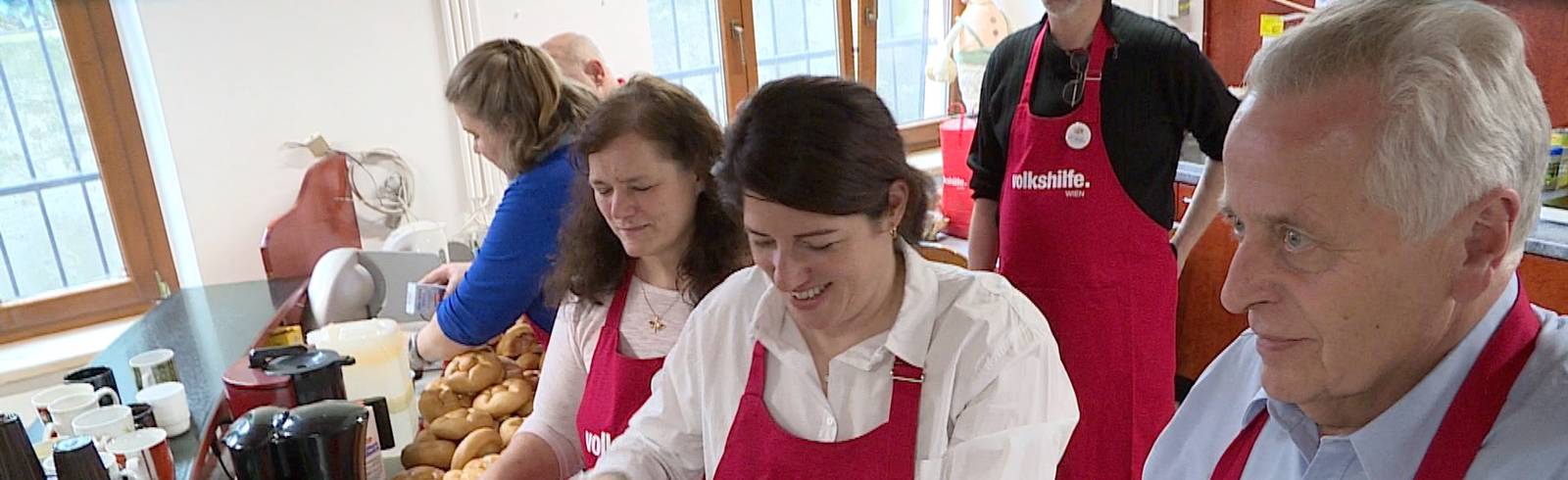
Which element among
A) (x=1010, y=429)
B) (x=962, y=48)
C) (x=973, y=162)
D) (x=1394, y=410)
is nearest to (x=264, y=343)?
(x=973, y=162)

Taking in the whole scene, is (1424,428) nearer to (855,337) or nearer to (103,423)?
(855,337)

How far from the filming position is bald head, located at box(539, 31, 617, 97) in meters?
2.41

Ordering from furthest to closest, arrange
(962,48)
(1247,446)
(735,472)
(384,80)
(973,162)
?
(962,48)
(384,80)
(973,162)
(735,472)
(1247,446)

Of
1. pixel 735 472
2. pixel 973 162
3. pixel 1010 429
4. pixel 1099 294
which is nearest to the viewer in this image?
pixel 1010 429

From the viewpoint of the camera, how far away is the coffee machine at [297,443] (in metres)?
1.22

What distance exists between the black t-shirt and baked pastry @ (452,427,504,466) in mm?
1093

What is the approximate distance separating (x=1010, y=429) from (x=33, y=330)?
10.3 ft

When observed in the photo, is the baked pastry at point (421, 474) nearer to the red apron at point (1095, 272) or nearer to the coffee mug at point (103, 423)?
the coffee mug at point (103, 423)

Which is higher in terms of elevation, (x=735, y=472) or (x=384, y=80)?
(x=384, y=80)

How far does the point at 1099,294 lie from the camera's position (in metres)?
1.74

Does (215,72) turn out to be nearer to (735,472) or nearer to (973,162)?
(973,162)

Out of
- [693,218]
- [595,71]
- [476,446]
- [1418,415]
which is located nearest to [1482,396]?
[1418,415]

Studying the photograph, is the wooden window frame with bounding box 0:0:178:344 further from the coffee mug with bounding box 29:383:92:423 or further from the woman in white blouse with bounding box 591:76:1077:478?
the woman in white blouse with bounding box 591:76:1077:478

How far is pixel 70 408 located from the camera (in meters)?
1.48
